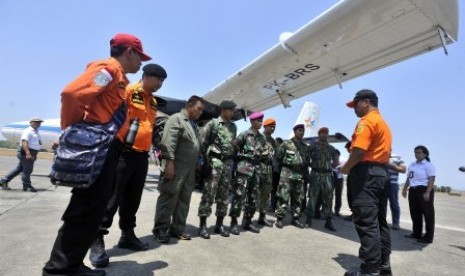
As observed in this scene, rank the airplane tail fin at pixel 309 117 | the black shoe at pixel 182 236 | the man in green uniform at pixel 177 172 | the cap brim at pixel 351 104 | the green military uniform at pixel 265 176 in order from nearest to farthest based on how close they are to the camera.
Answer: the cap brim at pixel 351 104 < the man in green uniform at pixel 177 172 < the black shoe at pixel 182 236 < the green military uniform at pixel 265 176 < the airplane tail fin at pixel 309 117

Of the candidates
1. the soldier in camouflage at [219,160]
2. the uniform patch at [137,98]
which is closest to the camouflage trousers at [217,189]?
the soldier in camouflage at [219,160]

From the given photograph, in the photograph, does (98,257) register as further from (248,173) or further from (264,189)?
(264,189)

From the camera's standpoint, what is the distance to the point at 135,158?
3.27 metres

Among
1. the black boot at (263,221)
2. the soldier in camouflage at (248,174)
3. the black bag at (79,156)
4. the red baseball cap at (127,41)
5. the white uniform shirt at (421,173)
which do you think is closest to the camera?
the black bag at (79,156)

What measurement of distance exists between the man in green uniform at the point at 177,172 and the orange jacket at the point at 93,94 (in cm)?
163

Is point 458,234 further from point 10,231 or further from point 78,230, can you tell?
point 10,231

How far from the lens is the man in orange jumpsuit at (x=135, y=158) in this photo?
10.4ft

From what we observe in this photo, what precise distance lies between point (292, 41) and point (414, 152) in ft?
11.3

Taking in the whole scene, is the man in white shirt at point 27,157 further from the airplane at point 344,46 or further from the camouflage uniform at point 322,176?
the camouflage uniform at point 322,176

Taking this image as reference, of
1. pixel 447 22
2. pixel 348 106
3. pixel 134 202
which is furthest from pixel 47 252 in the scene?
pixel 447 22

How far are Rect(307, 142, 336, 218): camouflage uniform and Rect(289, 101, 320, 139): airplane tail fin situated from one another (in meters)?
12.3

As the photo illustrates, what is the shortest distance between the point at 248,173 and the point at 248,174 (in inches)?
0.6

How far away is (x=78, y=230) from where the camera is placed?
78.1 inches

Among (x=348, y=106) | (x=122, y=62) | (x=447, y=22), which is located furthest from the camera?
(x=447, y=22)
